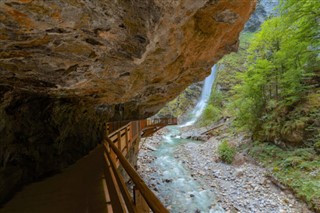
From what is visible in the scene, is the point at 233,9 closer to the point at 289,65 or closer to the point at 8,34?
the point at 8,34

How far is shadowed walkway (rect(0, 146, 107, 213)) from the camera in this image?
289 centimetres

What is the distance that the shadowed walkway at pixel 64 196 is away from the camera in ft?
9.47

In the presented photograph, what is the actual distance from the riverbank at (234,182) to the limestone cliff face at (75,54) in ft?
14.7

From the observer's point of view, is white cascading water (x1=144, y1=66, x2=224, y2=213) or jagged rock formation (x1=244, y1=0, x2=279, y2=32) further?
jagged rock formation (x1=244, y1=0, x2=279, y2=32)

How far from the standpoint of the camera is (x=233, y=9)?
11.1 feet

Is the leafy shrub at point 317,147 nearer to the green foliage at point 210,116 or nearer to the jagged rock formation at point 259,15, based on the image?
the green foliage at point 210,116

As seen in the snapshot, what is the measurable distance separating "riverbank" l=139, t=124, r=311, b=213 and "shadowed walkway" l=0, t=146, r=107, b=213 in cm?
355

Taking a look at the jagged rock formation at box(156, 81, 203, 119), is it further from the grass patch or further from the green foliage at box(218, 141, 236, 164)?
the grass patch

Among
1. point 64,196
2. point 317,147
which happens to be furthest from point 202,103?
point 64,196

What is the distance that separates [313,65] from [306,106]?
1.90 meters

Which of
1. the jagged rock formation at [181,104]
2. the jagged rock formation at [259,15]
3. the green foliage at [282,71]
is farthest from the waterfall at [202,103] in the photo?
the jagged rock formation at [259,15]

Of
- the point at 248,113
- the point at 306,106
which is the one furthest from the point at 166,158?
the point at 306,106

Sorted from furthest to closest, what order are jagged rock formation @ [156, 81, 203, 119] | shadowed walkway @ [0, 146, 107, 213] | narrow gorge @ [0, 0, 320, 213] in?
jagged rock formation @ [156, 81, 203, 119], shadowed walkway @ [0, 146, 107, 213], narrow gorge @ [0, 0, 320, 213]

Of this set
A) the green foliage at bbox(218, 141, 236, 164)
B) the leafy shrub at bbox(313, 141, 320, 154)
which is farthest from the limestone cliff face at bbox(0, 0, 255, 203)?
the green foliage at bbox(218, 141, 236, 164)
